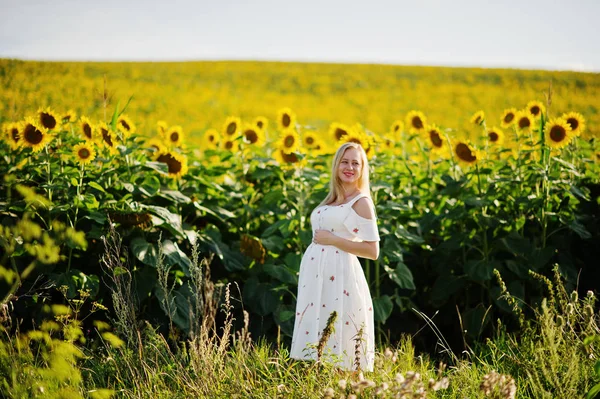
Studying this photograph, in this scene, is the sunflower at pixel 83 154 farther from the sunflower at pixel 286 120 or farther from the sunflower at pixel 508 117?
the sunflower at pixel 508 117

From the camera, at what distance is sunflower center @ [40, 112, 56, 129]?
4.26 metres

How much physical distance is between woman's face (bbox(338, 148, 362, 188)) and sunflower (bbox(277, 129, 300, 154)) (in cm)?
106

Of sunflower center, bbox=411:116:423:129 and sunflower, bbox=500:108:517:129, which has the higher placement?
sunflower, bbox=500:108:517:129

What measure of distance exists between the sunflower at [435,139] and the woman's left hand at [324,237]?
183 cm

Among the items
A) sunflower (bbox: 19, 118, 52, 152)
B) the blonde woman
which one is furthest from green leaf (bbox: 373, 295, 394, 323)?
sunflower (bbox: 19, 118, 52, 152)

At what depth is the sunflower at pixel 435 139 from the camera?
5027 mm

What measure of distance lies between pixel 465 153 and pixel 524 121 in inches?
27.4

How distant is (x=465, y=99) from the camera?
20.4m

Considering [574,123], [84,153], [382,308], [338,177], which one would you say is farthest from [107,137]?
[574,123]

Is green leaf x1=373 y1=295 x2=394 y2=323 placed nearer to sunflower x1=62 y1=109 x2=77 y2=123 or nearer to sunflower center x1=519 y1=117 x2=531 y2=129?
sunflower center x1=519 y1=117 x2=531 y2=129

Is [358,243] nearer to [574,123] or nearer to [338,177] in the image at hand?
[338,177]

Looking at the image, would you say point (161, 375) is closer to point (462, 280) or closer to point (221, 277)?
point (221, 277)

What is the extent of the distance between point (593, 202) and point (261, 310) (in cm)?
→ 262

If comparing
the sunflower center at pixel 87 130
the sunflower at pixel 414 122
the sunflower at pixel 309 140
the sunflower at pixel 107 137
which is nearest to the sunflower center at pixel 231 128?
the sunflower at pixel 309 140
